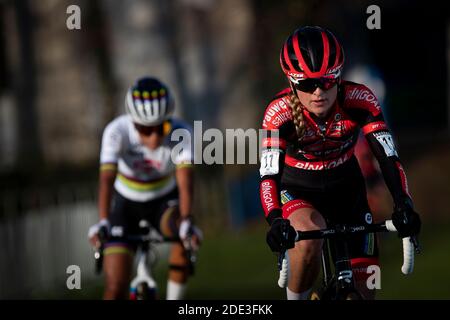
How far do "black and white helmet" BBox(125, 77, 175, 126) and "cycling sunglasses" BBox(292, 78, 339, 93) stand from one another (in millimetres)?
2356

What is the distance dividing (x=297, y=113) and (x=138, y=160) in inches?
110

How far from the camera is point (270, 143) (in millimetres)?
6754

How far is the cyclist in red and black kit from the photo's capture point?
263 inches

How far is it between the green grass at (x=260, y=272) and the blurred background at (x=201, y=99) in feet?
0.16

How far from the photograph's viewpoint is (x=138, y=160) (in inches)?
368

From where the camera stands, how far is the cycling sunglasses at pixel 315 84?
6680 millimetres

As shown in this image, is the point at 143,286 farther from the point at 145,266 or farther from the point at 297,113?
the point at 297,113

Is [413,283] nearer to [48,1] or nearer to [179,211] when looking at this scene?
[179,211]

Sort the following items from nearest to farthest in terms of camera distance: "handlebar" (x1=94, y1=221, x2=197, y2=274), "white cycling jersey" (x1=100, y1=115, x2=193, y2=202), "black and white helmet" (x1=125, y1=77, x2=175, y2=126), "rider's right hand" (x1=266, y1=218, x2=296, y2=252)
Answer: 1. "rider's right hand" (x1=266, y1=218, x2=296, y2=252)
2. "handlebar" (x1=94, y1=221, x2=197, y2=274)
3. "black and white helmet" (x1=125, y1=77, x2=175, y2=126)
4. "white cycling jersey" (x1=100, y1=115, x2=193, y2=202)

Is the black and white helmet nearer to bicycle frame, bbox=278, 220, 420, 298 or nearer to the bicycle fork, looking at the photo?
the bicycle fork

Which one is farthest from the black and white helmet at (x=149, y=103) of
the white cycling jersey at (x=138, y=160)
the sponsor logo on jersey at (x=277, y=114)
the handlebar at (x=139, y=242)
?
the sponsor logo on jersey at (x=277, y=114)

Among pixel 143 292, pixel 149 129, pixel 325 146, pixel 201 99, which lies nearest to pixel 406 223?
pixel 325 146

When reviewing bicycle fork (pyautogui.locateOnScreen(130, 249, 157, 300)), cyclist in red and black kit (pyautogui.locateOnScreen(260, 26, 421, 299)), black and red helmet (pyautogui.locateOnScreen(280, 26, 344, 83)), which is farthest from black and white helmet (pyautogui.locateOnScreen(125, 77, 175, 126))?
black and red helmet (pyautogui.locateOnScreen(280, 26, 344, 83))
